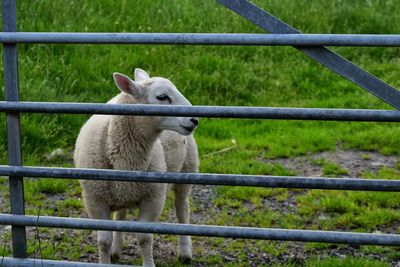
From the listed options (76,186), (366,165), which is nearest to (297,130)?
(366,165)

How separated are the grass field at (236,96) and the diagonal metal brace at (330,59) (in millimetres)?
1755

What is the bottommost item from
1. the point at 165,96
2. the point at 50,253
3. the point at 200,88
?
the point at 50,253

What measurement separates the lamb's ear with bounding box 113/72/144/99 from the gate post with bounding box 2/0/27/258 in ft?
2.85

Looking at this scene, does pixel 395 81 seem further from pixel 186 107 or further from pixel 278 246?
pixel 186 107

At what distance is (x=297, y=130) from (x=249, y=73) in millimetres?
1122

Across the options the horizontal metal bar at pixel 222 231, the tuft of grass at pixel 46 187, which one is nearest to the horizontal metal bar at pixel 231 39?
the horizontal metal bar at pixel 222 231

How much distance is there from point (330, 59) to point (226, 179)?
72cm

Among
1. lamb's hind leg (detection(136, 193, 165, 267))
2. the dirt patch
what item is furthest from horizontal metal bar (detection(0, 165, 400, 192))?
the dirt patch

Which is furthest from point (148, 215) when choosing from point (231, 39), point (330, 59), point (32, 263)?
point (330, 59)

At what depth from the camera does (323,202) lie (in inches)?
247

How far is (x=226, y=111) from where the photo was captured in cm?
365

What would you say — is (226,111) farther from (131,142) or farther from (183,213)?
(183,213)

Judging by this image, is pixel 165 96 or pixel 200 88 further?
pixel 200 88

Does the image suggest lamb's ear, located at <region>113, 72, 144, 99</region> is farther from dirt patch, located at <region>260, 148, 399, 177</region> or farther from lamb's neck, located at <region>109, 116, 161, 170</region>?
dirt patch, located at <region>260, 148, 399, 177</region>
